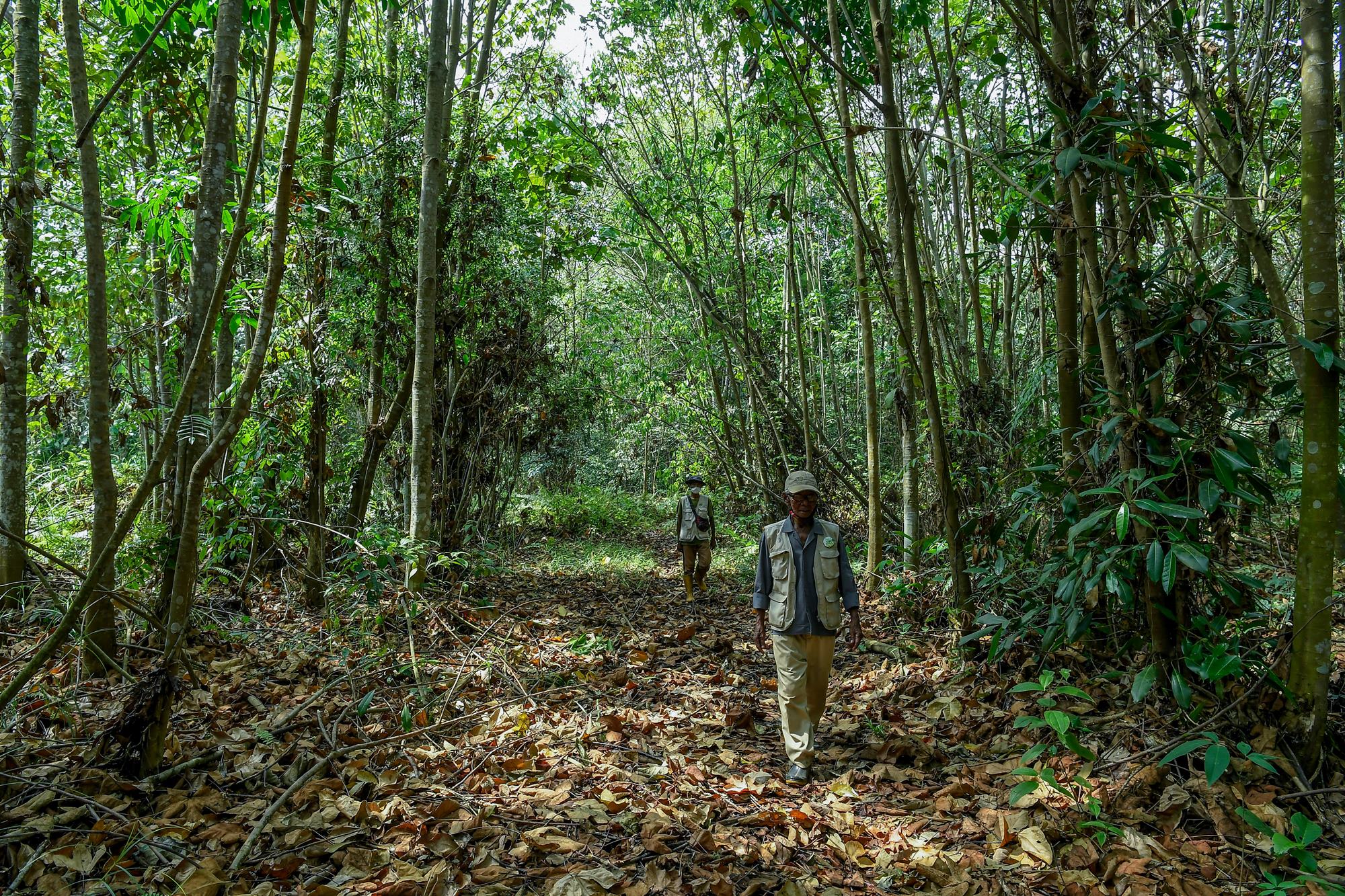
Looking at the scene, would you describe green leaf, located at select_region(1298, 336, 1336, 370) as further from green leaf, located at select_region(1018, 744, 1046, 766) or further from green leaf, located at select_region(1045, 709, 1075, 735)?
green leaf, located at select_region(1018, 744, 1046, 766)

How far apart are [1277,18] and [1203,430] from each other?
172 inches

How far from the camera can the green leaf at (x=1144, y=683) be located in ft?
12.3

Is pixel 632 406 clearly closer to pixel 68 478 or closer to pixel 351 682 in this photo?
pixel 68 478

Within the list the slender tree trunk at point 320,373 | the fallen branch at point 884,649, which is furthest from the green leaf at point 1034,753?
the slender tree trunk at point 320,373

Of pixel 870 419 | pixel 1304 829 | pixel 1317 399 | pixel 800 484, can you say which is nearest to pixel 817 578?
pixel 800 484

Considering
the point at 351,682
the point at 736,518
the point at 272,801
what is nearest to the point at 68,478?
the point at 351,682

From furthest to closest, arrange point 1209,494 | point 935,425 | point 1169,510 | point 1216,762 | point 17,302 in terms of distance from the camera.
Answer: point 935,425 < point 17,302 < point 1209,494 < point 1169,510 < point 1216,762

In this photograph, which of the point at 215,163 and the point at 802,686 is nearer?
the point at 215,163

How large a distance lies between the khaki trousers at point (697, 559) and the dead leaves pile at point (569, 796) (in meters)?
3.27

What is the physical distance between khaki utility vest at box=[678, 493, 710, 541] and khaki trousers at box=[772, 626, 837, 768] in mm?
4228

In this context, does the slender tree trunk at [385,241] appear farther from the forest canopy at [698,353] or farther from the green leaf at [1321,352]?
the green leaf at [1321,352]

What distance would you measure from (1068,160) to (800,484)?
2.24m

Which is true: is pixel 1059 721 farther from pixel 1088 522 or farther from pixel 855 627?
pixel 855 627

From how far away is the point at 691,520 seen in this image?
8.99 meters
